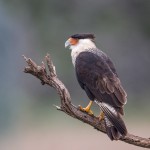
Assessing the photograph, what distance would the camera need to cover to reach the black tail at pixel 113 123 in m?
7.64

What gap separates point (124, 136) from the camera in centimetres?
773

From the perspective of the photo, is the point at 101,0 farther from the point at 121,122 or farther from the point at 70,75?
the point at 121,122

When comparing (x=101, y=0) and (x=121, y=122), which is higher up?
(x=101, y=0)

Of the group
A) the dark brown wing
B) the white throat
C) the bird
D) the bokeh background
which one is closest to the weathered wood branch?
the bird

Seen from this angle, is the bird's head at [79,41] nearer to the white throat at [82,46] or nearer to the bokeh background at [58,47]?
the white throat at [82,46]

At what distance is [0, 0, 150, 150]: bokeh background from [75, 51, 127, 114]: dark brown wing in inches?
403

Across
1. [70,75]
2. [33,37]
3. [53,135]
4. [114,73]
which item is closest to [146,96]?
[70,75]

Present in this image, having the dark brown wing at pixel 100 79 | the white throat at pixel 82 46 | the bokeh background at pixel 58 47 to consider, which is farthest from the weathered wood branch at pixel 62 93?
the bokeh background at pixel 58 47

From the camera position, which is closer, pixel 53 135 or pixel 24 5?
pixel 53 135

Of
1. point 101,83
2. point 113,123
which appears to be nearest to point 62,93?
point 113,123

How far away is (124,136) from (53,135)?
8957mm

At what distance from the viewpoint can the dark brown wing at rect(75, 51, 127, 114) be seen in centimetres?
798

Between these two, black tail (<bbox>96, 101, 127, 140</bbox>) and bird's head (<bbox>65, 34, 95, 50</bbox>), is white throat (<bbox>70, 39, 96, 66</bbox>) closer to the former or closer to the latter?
bird's head (<bbox>65, 34, 95, 50</bbox>)

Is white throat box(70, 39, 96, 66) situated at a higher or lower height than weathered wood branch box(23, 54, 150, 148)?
higher
